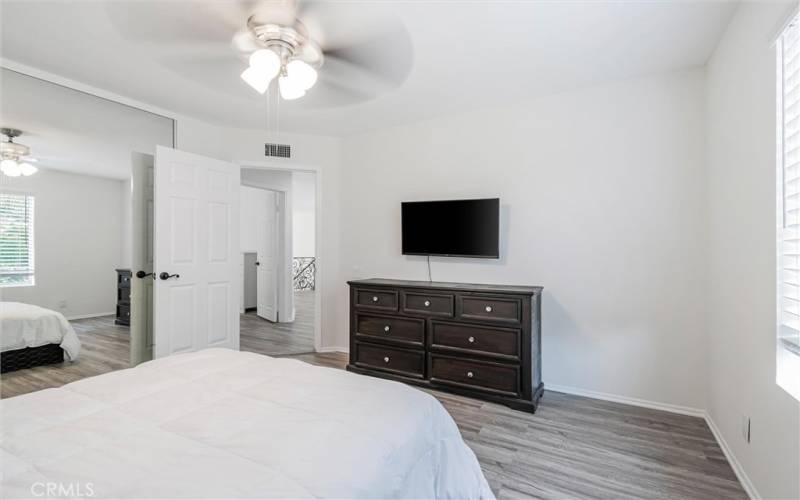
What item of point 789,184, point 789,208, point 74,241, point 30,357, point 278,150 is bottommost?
point 30,357

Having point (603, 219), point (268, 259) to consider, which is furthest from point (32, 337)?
point (603, 219)

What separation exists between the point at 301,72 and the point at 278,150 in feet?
7.88

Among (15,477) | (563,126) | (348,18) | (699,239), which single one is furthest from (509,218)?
(15,477)

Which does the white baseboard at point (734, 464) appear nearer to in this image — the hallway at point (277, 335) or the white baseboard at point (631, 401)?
the white baseboard at point (631, 401)

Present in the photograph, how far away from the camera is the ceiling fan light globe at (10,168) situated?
2.55 meters

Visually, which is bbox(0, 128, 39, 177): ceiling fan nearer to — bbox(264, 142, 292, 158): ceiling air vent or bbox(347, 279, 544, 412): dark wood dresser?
bbox(264, 142, 292, 158): ceiling air vent

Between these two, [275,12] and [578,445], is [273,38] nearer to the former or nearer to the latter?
[275,12]

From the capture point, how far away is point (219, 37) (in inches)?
91.0

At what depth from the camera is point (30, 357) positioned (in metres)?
2.83

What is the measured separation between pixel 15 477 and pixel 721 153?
3545 millimetres

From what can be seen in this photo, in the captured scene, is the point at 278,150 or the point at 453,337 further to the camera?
the point at 278,150

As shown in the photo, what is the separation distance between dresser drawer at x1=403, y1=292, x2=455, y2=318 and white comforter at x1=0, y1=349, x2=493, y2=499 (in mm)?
1620

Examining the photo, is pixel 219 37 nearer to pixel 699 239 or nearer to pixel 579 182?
pixel 579 182

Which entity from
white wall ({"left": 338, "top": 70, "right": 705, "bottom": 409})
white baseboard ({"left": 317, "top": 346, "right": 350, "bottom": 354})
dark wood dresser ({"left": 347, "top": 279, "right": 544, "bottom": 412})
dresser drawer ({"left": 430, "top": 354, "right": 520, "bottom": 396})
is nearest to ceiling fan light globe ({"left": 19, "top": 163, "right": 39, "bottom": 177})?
dark wood dresser ({"left": 347, "top": 279, "right": 544, "bottom": 412})
